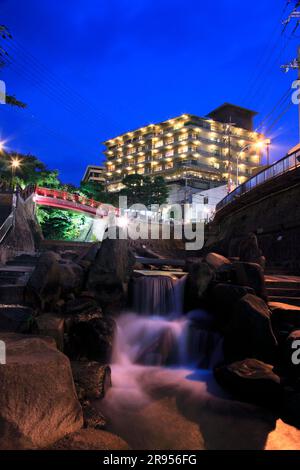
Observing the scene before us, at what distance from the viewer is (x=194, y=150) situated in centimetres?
6931

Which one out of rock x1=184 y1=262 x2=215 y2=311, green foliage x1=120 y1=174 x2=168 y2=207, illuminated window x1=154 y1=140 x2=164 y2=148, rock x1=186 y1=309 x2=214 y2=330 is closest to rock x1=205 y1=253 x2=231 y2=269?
rock x1=184 y1=262 x2=215 y2=311

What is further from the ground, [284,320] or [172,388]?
[284,320]

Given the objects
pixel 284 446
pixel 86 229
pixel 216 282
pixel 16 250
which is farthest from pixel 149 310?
pixel 86 229

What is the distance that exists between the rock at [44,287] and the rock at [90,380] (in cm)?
308

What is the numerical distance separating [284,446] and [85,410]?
13.1 ft

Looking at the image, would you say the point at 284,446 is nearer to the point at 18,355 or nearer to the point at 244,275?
the point at 18,355

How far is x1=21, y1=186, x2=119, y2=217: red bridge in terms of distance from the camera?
36.7 metres

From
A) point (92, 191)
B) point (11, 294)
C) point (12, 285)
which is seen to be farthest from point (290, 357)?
point (92, 191)

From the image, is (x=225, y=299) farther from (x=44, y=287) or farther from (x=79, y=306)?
(x=44, y=287)

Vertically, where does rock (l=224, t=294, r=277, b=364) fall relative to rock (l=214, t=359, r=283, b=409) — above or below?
→ above

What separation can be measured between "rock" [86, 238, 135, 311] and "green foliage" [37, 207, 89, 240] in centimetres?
3019

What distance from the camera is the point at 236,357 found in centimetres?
868

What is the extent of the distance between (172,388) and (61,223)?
36934mm

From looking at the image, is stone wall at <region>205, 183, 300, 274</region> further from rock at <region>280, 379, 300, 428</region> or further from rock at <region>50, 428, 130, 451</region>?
rock at <region>50, 428, 130, 451</region>
